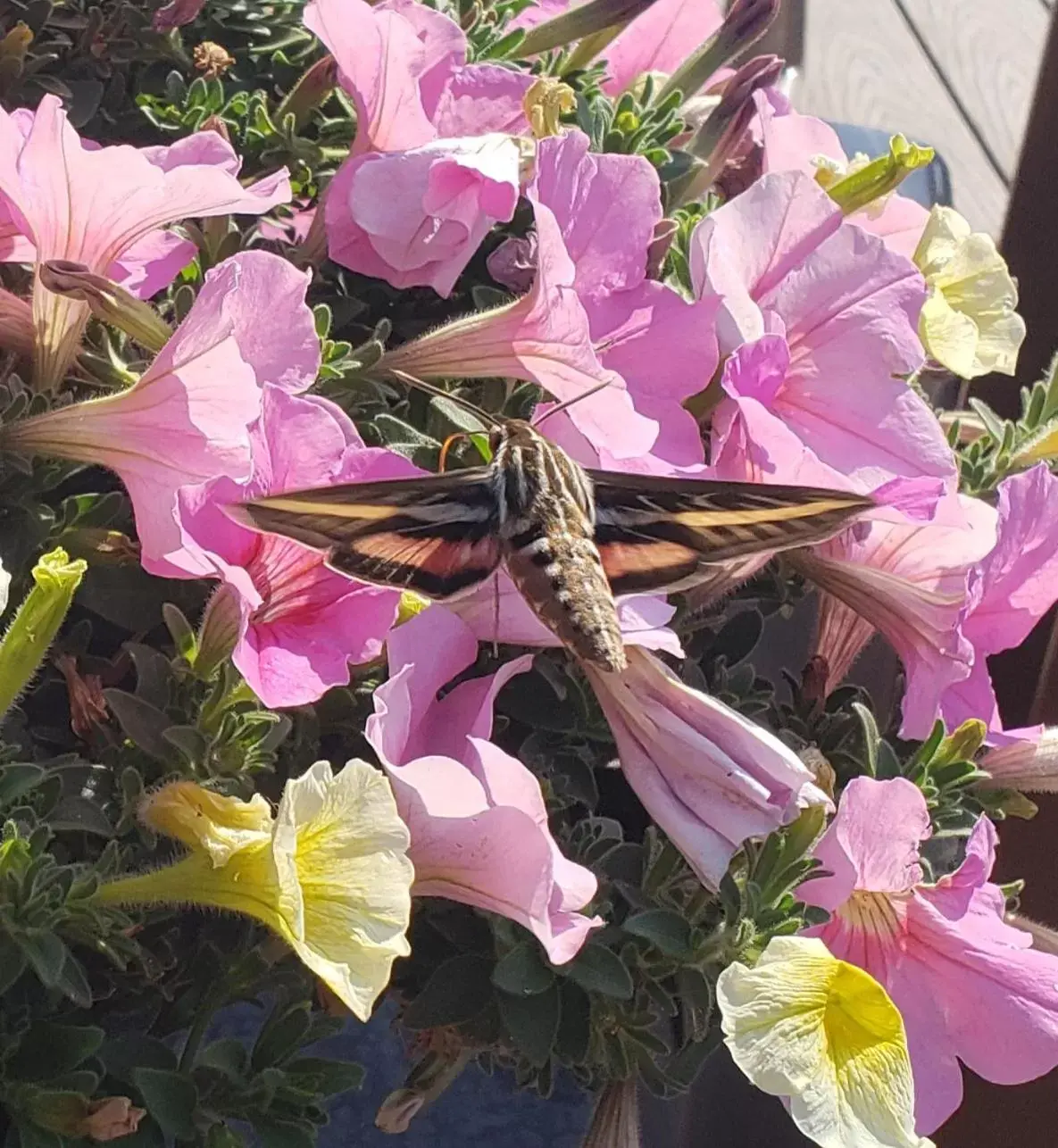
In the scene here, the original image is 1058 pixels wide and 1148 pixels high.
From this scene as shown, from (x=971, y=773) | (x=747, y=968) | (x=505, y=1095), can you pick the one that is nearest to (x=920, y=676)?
(x=971, y=773)

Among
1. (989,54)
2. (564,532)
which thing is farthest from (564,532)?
(989,54)

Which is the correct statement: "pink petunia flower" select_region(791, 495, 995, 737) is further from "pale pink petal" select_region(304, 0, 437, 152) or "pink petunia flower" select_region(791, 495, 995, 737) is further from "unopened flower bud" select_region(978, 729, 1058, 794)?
"pale pink petal" select_region(304, 0, 437, 152)

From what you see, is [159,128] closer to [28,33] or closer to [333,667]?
[28,33]

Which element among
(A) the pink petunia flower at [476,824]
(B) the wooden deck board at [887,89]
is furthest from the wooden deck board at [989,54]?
(A) the pink petunia flower at [476,824]

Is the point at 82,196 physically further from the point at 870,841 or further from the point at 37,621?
the point at 870,841

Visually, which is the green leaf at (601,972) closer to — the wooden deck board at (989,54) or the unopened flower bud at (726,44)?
the unopened flower bud at (726,44)

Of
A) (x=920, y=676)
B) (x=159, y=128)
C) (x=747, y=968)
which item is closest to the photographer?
(x=747, y=968)

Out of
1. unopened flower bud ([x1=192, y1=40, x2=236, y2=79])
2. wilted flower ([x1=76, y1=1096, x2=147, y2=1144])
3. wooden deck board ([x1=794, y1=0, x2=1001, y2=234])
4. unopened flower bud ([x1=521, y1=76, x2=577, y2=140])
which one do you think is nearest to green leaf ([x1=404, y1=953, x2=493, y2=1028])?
wilted flower ([x1=76, y1=1096, x2=147, y2=1144])
